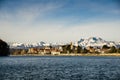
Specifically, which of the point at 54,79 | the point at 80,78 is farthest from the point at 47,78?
the point at 80,78

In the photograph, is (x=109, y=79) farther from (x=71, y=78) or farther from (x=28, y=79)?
(x=28, y=79)

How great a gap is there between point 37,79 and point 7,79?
507cm

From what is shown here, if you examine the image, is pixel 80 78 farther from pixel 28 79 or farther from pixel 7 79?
pixel 7 79

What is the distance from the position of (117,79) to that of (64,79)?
8561 mm

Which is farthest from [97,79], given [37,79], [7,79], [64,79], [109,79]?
[7,79]

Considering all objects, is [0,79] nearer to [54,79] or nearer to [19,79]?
[19,79]

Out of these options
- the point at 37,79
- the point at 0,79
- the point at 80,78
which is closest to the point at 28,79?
the point at 37,79

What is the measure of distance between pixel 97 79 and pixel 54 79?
7028mm

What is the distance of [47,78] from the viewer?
51.1 m

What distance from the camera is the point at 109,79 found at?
49219mm

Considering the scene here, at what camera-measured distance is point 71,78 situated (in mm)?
51406

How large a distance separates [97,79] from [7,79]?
14751mm

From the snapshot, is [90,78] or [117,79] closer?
[117,79]

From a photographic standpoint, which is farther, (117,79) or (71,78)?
(71,78)
